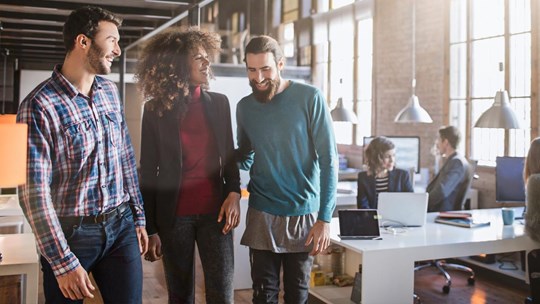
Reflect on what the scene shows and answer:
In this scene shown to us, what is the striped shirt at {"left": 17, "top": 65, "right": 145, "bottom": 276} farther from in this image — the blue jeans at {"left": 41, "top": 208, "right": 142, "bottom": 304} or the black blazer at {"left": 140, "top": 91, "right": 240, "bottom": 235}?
the black blazer at {"left": 140, "top": 91, "right": 240, "bottom": 235}

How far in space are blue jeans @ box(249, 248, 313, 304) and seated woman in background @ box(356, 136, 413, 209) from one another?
2.62 metres

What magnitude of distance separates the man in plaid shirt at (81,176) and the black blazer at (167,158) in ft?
0.64

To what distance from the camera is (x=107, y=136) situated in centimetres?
219

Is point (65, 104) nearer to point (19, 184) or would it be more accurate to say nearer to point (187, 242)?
point (19, 184)

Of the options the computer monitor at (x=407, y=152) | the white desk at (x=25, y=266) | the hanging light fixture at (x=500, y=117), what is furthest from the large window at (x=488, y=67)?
the white desk at (x=25, y=266)

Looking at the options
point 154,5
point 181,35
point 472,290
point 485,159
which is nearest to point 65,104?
point 181,35

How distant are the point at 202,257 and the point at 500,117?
365cm

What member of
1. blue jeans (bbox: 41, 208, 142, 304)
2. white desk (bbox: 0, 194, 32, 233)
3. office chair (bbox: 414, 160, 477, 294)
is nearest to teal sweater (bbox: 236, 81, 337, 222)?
blue jeans (bbox: 41, 208, 142, 304)

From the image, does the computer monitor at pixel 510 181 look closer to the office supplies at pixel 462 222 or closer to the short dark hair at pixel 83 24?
the office supplies at pixel 462 222

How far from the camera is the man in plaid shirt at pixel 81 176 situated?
6.47ft

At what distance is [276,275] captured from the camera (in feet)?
8.75

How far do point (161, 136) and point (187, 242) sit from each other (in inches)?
17.1

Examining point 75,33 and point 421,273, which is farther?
point 421,273

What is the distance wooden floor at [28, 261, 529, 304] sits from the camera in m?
4.89
